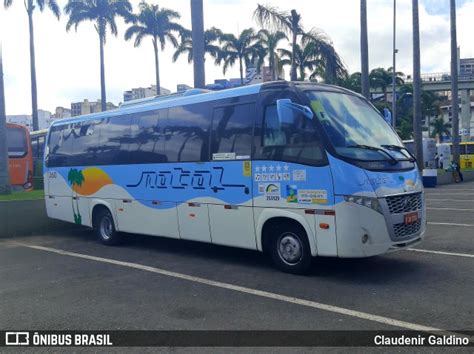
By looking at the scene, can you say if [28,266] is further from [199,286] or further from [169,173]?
[199,286]

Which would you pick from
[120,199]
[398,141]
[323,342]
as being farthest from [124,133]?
[323,342]

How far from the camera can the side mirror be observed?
301 inches

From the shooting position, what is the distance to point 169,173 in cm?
1013

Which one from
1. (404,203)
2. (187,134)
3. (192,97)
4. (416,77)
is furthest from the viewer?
(416,77)

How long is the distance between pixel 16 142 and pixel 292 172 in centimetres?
1694

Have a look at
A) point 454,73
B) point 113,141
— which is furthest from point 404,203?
point 454,73

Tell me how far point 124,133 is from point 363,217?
6239 mm

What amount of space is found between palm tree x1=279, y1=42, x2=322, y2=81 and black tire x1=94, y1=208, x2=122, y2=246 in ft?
51.1

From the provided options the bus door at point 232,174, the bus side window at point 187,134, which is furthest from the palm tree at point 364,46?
the bus door at point 232,174

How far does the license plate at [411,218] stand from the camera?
25.2ft

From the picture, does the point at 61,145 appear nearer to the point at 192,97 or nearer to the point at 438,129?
the point at 192,97

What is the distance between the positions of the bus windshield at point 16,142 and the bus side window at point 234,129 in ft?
48.5

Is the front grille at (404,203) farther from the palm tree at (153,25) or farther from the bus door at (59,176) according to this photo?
the palm tree at (153,25)

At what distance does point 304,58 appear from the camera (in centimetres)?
2942
